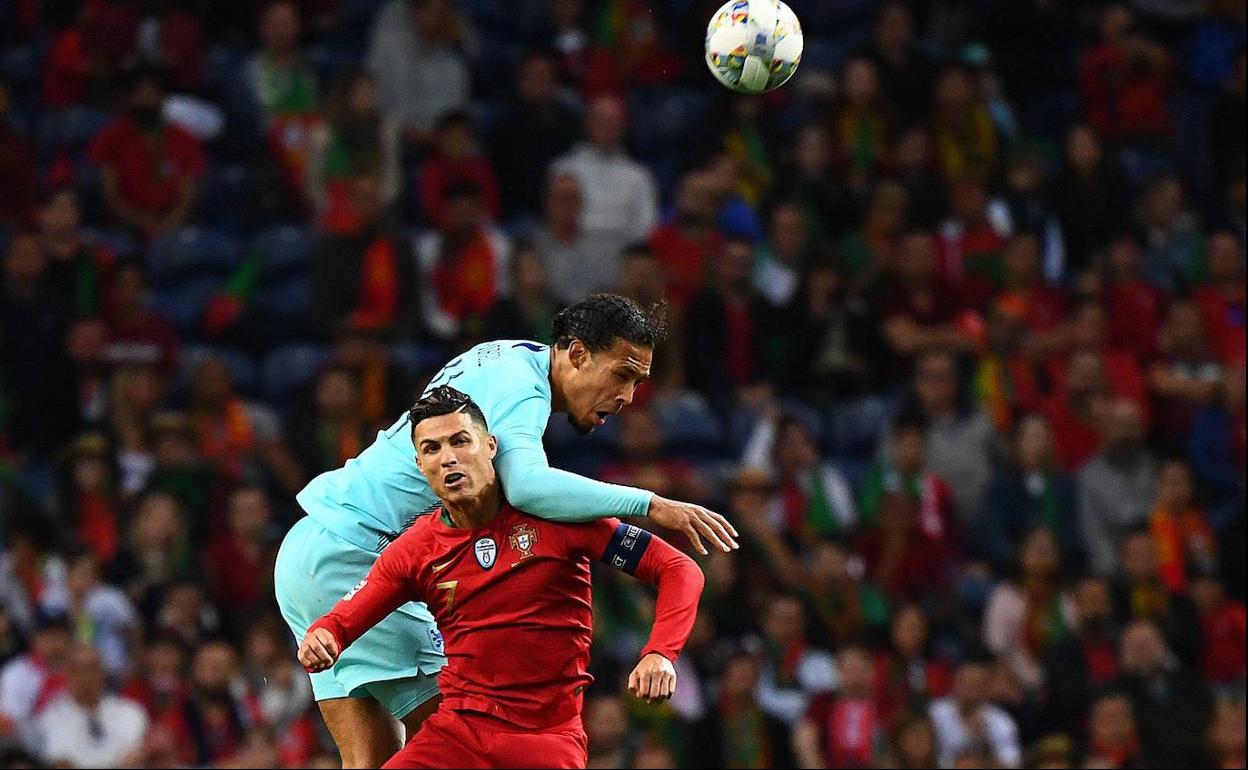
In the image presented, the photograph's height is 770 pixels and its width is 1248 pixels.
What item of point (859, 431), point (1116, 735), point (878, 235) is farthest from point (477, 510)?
point (878, 235)

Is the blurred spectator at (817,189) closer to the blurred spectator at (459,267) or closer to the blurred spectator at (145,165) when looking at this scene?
the blurred spectator at (459,267)

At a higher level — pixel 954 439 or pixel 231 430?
pixel 231 430

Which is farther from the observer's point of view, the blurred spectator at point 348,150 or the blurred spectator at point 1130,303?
the blurred spectator at point 1130,303

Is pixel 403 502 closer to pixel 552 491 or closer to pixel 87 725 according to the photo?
pixel 552 491

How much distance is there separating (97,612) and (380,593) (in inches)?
200

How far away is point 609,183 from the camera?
496 inches

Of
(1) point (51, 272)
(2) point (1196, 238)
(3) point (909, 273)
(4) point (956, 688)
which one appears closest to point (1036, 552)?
(4) point (956, 688)

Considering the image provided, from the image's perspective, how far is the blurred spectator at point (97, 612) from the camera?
1041cm

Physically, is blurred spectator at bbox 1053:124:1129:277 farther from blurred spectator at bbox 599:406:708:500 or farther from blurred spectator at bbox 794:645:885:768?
blurred spectator at bbox 794:645:885:768

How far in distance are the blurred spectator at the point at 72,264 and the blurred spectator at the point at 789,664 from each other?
4212 mm

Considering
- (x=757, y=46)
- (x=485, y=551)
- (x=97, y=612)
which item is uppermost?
(x=757, y=46)

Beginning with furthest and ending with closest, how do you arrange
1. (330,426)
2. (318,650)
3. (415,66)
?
(415,66), (330,426), (318,650)

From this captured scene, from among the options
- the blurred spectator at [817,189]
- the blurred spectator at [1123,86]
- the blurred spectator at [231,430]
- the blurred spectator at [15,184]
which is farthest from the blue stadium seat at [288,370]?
the blurred spectator at [1123,86]

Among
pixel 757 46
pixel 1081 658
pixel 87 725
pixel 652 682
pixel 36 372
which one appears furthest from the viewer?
pixel 36 372
